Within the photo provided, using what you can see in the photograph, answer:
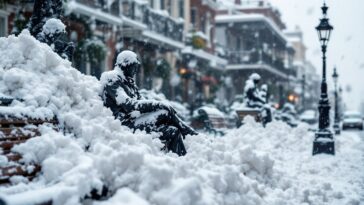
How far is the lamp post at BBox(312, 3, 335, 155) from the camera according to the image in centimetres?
1142

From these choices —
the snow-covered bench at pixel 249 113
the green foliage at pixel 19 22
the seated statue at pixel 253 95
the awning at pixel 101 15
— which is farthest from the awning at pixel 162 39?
the snow-covered bench at pixel 249 113

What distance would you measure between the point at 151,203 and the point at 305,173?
5.24 metres

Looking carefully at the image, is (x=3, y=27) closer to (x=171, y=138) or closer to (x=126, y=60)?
(x=126, y=60)

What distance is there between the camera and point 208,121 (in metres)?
12.2

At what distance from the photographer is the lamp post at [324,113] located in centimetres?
1142

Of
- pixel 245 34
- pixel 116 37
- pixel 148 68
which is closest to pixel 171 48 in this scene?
pixel 148 68

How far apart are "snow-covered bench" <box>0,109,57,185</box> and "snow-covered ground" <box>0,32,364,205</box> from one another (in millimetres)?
60

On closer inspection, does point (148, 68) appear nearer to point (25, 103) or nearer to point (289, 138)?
point (289, 138)

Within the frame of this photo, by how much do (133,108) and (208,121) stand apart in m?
6.44

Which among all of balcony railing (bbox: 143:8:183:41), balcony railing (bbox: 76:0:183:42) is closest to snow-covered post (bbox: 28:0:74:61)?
balcony railing (bbox: 76:0:183:42)

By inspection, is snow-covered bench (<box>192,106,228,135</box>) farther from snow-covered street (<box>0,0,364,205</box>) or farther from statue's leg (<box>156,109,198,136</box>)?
statue's leg (<box>156,109,198,136</box>)

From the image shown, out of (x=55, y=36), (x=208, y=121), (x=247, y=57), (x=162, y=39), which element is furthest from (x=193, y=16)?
(x=55, y=36)

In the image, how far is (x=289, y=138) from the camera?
12250mm

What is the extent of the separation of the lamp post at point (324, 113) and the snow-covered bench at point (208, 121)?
235 cm
